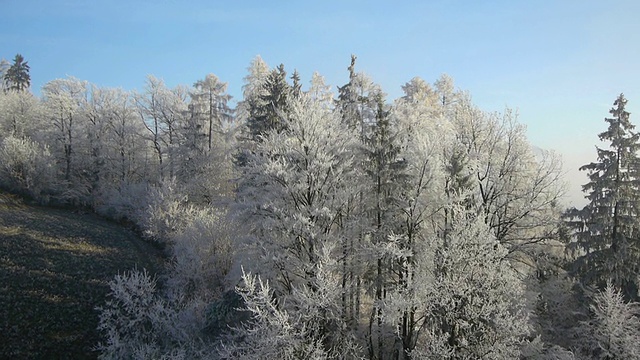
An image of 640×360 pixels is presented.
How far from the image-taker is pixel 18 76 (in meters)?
72.4

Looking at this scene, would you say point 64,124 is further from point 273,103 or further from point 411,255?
point 411,255

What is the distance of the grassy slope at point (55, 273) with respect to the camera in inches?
932

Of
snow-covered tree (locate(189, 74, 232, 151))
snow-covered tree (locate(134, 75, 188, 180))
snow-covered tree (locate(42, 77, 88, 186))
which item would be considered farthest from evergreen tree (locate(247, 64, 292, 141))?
snow-covered tree (locate(42, 77, 88, 186))

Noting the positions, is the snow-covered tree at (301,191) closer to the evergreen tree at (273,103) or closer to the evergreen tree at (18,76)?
the evergreen tree at (273,103)

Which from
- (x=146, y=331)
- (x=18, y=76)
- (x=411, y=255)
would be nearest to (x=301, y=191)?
(x=411, y=255)

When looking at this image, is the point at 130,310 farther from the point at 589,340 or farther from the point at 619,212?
the point at 619,212

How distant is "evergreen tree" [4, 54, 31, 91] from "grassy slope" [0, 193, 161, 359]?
40910mm

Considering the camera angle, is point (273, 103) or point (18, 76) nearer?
point (273, 103)

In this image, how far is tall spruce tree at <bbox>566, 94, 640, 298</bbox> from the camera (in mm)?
19734

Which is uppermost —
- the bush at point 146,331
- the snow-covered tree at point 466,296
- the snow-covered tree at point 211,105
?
the snow-covered tree at point 211,105

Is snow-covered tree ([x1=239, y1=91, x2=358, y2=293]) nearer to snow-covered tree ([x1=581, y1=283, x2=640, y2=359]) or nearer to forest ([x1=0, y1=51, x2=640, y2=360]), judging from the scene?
forest ([x1=0, y1=51, x2=640, y2=360])

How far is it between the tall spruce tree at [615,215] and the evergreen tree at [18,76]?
8541 centimetres

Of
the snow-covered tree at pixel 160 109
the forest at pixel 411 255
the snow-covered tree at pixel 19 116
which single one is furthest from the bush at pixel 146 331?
the snow-covered tree at pixel 19 116

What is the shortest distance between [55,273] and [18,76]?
2390 inches
